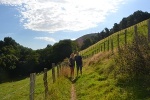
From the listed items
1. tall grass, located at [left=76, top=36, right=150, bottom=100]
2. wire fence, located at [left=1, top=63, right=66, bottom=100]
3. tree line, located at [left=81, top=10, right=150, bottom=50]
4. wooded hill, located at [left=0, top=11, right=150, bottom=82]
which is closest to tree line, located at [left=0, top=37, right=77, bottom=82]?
wooded hill, located at [left=0, top=11, right=150, bottom=82]

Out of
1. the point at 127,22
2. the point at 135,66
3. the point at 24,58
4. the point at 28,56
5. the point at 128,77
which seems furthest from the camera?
the point at 127,22

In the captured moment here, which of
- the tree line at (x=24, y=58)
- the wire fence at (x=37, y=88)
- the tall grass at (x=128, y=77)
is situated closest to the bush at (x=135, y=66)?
the tall grass at (x=128, y=77)

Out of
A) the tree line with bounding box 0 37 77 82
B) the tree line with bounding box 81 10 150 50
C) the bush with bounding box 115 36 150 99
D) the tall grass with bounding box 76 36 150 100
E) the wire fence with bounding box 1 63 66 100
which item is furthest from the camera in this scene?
the tree line with bounding box 81 10 150 50

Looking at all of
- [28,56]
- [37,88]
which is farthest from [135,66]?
[28,56]

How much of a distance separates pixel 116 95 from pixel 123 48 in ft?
14.7

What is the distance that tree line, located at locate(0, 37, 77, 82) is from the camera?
99.9m

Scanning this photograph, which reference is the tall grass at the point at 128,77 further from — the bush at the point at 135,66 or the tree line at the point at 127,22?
the tree line at the point at 127,22

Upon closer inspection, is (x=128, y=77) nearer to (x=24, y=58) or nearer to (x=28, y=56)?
(x=28, y=56)

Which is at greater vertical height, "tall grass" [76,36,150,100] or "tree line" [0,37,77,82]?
"tree line" [0,37,77,82]

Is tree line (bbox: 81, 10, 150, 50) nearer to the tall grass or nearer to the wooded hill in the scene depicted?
the wooded hill

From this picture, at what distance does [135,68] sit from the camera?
14.2 metres

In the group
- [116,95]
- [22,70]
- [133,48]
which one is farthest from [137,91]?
[22,70]

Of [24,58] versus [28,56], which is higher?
[28,56]

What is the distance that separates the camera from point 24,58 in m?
119
